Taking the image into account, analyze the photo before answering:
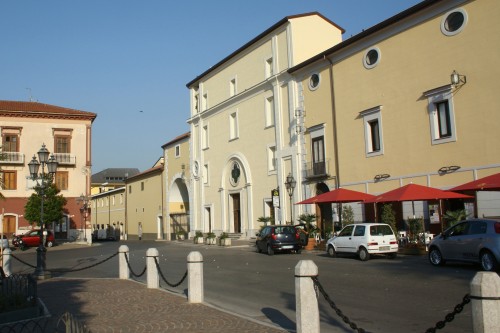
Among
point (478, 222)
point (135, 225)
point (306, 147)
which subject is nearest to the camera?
point (478, 222)

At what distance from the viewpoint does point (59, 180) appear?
46.6m

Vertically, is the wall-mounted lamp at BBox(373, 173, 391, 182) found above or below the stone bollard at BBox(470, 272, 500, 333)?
above

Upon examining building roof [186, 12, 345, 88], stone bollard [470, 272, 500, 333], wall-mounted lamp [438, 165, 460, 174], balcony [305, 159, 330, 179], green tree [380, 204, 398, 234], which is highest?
building roof [186, 12, 345, 88]

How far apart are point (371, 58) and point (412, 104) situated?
4.15 m

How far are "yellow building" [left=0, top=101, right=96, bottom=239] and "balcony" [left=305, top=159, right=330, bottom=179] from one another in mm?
25318

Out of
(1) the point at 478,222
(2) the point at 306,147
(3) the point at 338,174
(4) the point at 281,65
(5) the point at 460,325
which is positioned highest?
(4) the point at 281,65

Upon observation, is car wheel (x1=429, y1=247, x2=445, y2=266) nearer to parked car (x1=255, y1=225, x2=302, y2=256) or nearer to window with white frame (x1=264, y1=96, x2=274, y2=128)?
parked car (x1=255, y1=225, x2=302, y2=256)

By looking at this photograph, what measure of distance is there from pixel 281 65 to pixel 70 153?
24420 mm

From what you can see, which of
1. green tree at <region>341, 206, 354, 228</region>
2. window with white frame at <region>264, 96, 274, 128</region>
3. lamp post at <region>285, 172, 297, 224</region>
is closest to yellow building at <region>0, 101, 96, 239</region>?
window with white frame at <region>264, 96, 274, 128</region>

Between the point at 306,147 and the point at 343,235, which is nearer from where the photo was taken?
the point at 343,235

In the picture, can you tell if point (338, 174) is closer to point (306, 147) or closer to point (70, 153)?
point (306, 147)

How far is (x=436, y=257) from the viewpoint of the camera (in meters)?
15.8

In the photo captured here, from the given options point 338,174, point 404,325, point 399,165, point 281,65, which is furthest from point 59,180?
point 404,325

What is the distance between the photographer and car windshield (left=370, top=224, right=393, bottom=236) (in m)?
19.1
